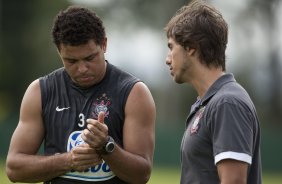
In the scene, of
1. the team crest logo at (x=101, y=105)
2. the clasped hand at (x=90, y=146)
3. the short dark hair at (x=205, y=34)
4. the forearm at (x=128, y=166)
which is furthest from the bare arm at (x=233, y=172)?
the team crest logo at (x=101, y=105)

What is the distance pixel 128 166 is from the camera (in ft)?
21.4

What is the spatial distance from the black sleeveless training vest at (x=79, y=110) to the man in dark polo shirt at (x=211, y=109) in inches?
38.4

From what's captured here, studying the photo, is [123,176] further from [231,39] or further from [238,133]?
[231,39]

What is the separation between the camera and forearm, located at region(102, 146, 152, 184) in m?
6.39

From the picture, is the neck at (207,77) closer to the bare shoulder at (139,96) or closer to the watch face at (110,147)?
the watch face at (110,147)

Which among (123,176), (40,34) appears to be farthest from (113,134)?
(40,34)

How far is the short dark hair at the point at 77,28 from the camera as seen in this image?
22.2 ft

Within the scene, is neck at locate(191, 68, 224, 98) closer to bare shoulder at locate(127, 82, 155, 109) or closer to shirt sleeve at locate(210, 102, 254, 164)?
shirt sleeve at locate(210, 102, 254, 164)

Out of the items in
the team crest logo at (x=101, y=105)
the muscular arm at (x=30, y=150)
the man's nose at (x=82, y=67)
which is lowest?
the muscular arm at (x=30, y=150)

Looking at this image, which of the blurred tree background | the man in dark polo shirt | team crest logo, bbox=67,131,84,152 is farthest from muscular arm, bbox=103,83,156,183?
the blurred tree background

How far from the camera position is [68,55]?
22.4ft

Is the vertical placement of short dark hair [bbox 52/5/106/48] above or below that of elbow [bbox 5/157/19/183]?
above

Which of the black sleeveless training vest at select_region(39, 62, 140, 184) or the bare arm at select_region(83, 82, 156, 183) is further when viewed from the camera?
the black sleeveless training vest at select_region(39, 62, 140, 184)

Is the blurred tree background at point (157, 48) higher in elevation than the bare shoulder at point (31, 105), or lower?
higher
